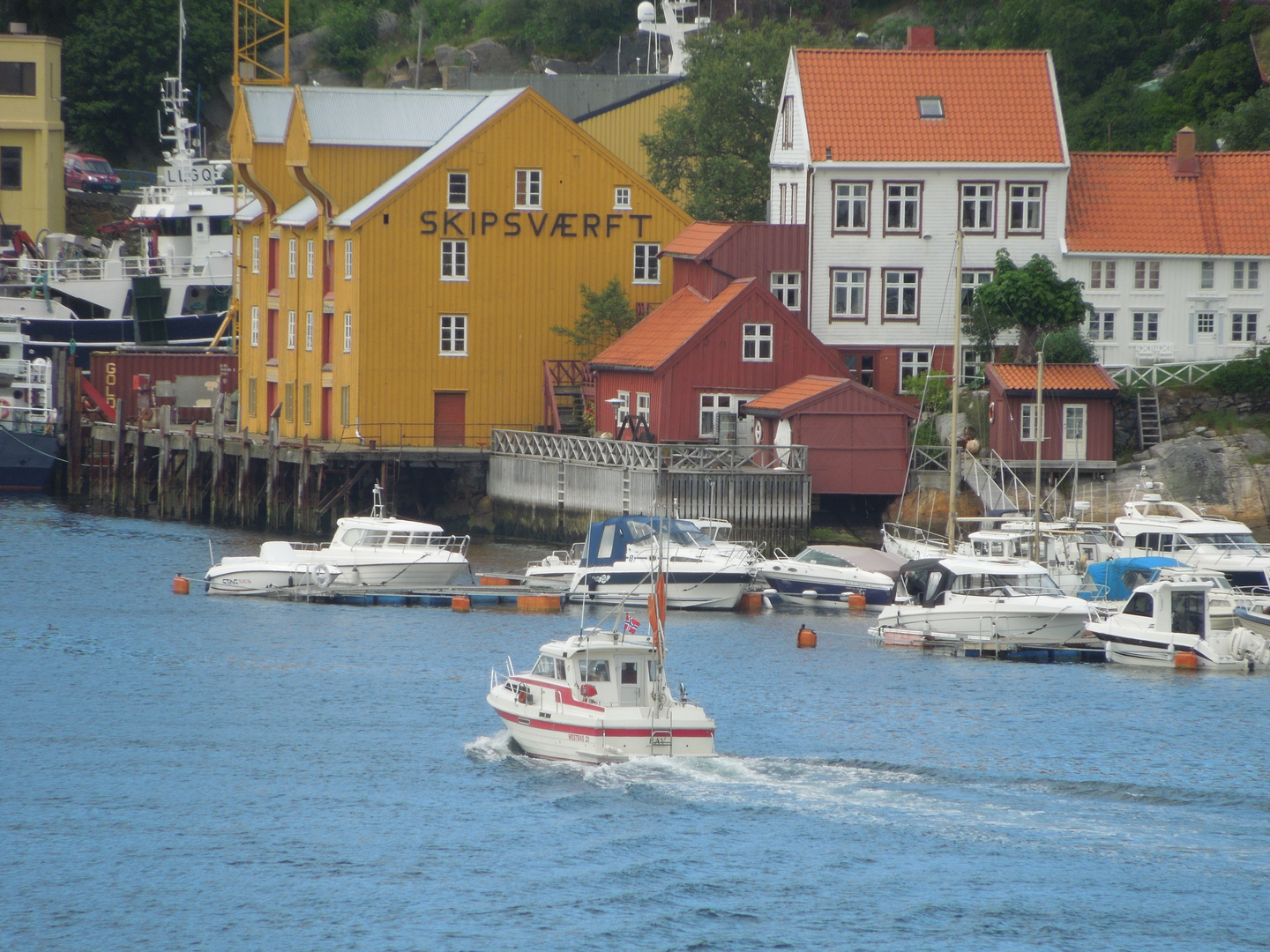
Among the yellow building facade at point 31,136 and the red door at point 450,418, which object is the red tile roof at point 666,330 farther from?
the yellow building facade at point 31,136

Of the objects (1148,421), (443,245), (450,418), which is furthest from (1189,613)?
(443,245)

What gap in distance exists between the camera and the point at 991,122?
195 feet

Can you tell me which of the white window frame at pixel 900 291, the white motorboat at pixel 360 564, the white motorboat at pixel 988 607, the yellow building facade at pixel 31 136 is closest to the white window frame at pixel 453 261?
the white motorboat at pixel 360 564

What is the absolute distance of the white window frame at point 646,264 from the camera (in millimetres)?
63250

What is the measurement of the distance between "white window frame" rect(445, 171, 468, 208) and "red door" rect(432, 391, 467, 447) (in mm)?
5896

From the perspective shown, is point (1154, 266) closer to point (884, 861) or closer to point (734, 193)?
point (734, 193)

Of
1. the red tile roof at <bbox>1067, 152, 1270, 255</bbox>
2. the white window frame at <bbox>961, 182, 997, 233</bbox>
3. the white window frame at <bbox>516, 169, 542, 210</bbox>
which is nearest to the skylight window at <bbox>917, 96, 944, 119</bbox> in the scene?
the white window frame at <bbox>961, 182, 997, 233</bbox>

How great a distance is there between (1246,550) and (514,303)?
25155 millimetres

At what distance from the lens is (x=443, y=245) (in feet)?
200

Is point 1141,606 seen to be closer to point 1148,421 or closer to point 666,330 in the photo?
point 1148,421

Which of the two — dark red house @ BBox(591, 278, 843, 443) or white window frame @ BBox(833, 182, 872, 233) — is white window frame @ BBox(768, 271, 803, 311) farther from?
white window frame @ BBox(833, 182, 872, 233)

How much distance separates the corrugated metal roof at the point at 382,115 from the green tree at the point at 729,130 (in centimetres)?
930

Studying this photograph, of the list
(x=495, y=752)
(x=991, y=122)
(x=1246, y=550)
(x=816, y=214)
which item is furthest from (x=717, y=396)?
(x=495, y=752)

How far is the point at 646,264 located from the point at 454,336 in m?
6.82
